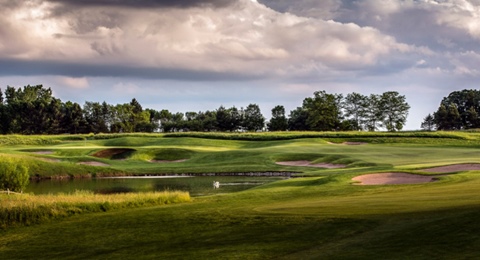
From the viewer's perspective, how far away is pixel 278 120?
617ft

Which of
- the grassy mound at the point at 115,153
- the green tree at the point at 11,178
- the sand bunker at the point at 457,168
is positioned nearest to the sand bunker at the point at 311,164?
the sand bunker at the point at 457,168

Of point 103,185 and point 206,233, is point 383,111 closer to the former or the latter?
→ point 103,185

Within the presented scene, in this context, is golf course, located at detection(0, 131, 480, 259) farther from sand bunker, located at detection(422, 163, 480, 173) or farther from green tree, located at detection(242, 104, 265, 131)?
green tree, located at detection(242, 104, 265, 131)

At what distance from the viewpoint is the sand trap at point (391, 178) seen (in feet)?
135

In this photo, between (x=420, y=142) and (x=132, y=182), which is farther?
(x=420, y=142)

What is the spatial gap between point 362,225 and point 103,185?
38.7 metres

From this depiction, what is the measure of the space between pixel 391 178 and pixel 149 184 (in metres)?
22.3

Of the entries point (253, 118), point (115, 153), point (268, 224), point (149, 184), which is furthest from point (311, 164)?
point (253, 118)

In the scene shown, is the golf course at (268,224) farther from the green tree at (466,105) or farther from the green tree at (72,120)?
the green tree at (466,105)

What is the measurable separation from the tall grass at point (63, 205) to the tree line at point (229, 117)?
13573 cm

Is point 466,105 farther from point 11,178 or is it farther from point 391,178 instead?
point 11,178

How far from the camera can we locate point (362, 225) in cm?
1966

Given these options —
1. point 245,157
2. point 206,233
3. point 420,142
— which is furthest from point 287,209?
point 420,142

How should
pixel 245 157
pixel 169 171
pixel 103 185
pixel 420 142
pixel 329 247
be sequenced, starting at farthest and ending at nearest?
pixel 420 142 → pixel 245 157 → pixel 169 171 → pixel 103 185 → pixel 329 247
